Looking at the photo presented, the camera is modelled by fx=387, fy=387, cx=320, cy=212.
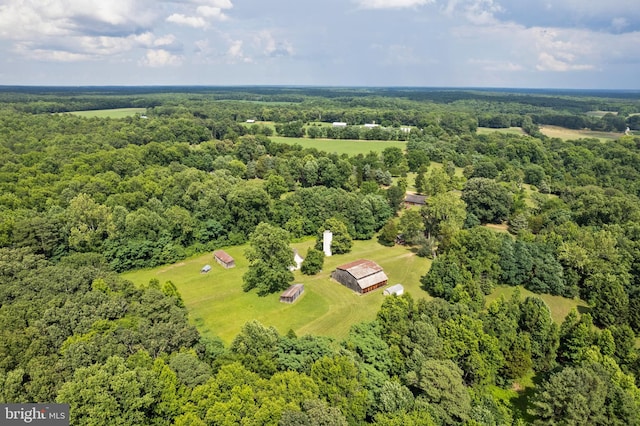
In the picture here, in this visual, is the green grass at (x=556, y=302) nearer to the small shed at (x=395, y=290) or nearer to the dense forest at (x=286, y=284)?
the dense forest at (x=286, y=284)

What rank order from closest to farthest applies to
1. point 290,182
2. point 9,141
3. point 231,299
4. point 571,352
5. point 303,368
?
point 303,368, point 571,352, point 231,299, point 290,182, point 9,141

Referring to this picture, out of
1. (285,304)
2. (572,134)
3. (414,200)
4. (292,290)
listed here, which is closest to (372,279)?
(292,290)

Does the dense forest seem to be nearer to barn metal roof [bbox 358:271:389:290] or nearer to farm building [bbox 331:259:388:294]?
barn metal roof [bbox 358:271:389:290]

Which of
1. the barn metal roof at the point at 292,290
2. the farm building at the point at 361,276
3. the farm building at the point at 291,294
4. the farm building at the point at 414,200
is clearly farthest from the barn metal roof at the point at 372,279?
the farm building at the point at 414,200

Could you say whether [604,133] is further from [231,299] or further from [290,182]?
[231,299]

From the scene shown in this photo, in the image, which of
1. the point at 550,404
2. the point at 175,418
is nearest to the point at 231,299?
the point at 175,418

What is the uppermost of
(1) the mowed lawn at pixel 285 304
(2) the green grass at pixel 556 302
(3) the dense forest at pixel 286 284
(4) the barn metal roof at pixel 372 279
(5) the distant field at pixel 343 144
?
(5) the distant field at pixel 343 144

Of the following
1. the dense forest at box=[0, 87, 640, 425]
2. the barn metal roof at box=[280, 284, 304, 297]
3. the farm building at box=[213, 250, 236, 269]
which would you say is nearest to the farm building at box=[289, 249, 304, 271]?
the barn metal roof at box=[280, 284, 304, 297]

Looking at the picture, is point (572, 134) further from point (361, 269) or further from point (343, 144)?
point (361, 269)
